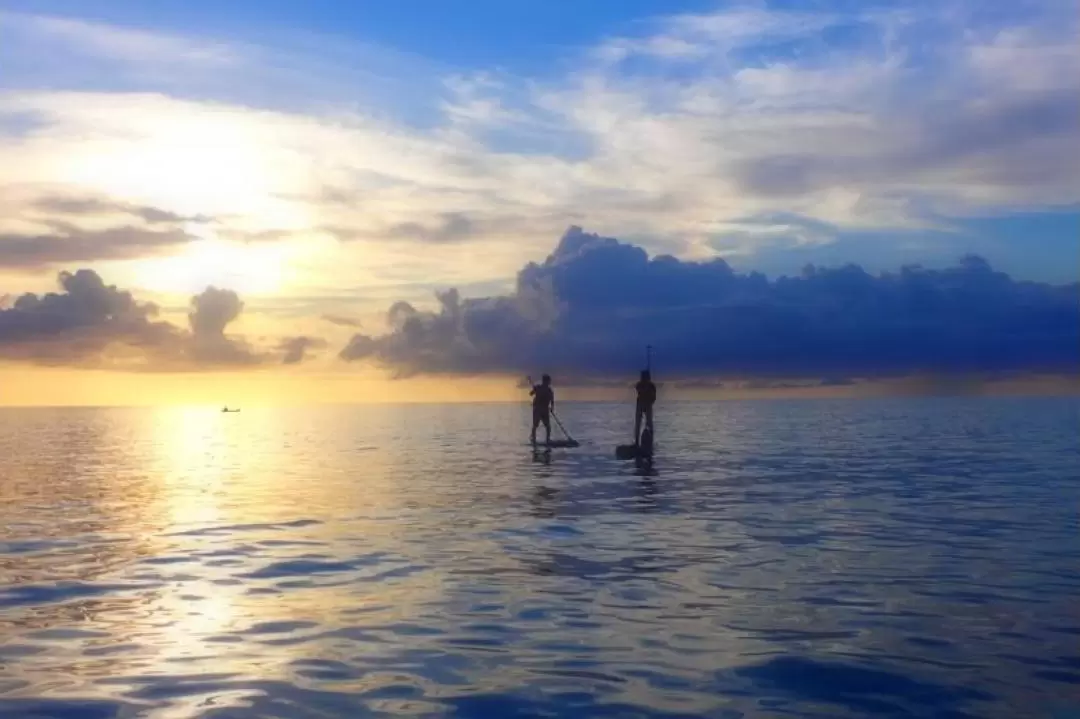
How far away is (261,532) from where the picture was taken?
21.4 metres

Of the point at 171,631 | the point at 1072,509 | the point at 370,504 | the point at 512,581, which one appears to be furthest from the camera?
the point at 370,504

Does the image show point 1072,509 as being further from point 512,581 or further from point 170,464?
point 170,464

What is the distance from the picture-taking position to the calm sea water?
9.89 meters

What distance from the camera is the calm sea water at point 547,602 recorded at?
989 cm

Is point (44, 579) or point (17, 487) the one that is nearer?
point (44, 579)

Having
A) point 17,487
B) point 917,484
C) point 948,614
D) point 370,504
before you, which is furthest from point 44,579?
point 917,484

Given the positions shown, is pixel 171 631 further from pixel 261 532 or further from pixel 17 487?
pixel 17 487

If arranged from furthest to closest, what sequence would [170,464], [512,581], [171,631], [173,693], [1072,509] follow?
[170,464] < [1072,509] < [512,581] < [171,631] < [173,693]

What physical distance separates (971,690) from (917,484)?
71.3 ft

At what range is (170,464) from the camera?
46594 millimetres

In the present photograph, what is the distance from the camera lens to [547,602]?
45.2ft

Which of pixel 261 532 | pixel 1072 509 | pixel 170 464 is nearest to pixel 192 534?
pixel 261 532

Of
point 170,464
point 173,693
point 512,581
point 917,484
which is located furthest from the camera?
point 170,464

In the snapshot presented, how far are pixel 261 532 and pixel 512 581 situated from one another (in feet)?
26.1
